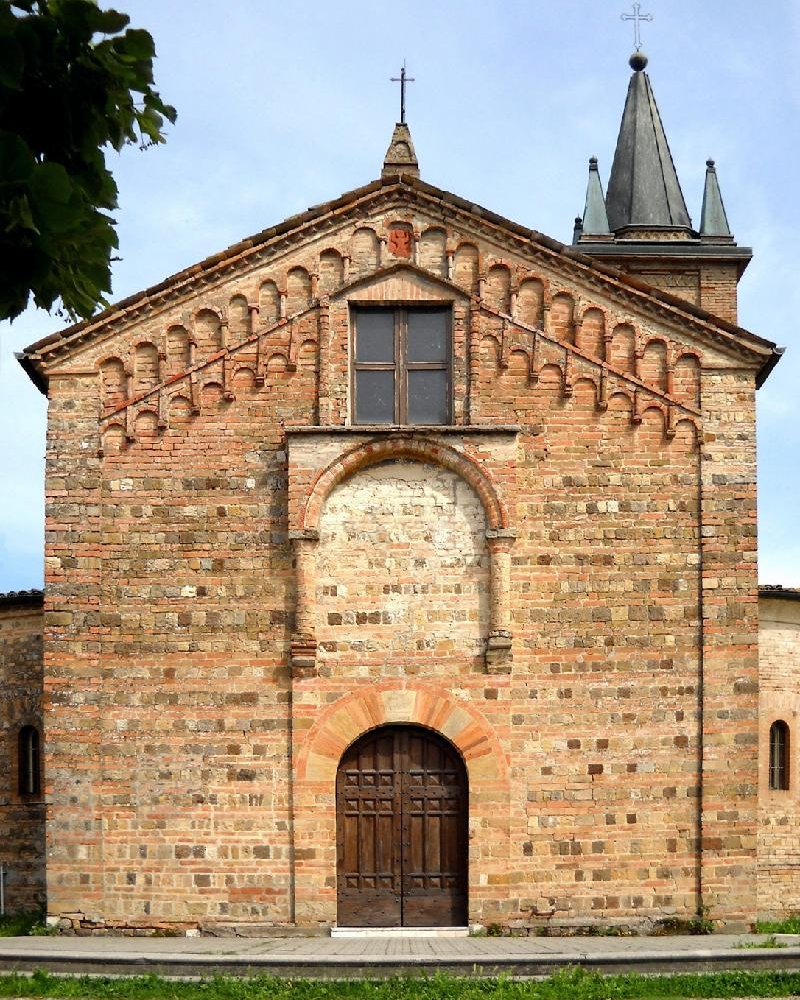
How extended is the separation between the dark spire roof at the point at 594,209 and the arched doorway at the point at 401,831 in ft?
51.8

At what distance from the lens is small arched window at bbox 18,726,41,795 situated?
19141 mm

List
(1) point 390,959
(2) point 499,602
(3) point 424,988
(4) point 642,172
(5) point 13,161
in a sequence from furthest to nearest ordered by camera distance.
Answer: (4) point 642,172 < (2) point 499,602 < (1) point 390,959 < (3) point 424,988 < (5) point 13,161

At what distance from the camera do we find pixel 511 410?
51.3 ft

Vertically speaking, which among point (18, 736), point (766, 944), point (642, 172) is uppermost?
point (642, 172)

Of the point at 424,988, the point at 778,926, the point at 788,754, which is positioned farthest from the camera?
the point at 788,754

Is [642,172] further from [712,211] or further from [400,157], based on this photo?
[400,157]

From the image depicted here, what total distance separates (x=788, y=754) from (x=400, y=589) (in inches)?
280

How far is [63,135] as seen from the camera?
212 inches

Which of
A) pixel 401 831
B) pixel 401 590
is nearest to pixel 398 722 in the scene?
pixel 401 831

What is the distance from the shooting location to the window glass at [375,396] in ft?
51.5

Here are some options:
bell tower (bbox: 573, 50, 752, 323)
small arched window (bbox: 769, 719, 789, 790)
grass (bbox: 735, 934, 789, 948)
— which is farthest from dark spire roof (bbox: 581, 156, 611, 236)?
grass (bbox: 735, 934, 789, 948)

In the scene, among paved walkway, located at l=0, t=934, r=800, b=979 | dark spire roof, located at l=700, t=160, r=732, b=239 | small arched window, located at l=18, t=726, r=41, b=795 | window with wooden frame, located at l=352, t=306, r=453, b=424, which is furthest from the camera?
dark spire roof, located at l=700, t=160, r=732, b=239

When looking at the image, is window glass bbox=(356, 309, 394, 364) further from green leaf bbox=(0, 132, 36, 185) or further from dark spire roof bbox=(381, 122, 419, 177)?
green leaf bbox=(0, 132, 36, 185)

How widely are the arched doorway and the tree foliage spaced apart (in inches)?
404
